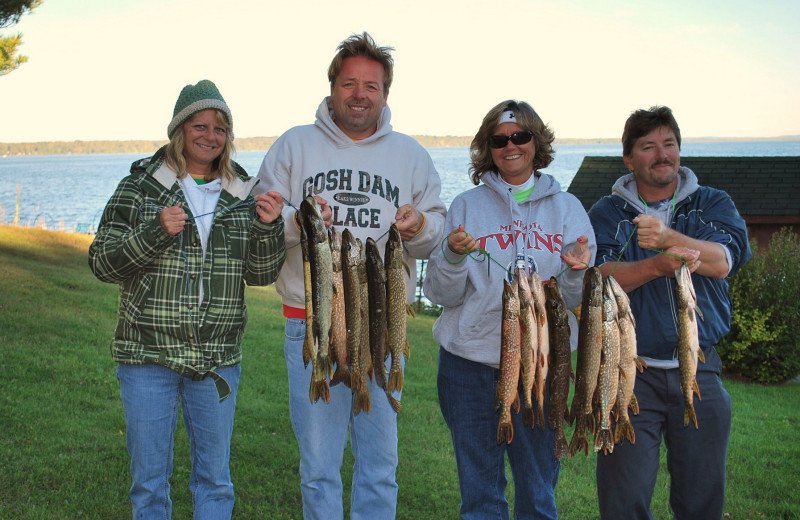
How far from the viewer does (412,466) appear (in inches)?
284

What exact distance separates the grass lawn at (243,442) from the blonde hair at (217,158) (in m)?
3.01

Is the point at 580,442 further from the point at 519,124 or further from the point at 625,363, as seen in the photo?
the point at 519,124

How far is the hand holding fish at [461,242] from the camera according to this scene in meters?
3.82

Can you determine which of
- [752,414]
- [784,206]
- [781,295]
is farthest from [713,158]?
[752,414]

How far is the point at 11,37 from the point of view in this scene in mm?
13312

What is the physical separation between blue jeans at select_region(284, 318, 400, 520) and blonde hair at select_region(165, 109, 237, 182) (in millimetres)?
1045

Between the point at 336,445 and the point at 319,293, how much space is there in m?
1.09

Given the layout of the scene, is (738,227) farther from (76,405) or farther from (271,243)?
(76,405)

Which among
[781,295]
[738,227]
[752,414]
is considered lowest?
[752,414]

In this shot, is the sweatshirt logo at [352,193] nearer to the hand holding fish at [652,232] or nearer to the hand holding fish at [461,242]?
the hand holding fish at [461,242]

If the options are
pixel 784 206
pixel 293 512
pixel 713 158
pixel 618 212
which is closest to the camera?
pixel 618 212

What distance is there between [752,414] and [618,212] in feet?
25.5

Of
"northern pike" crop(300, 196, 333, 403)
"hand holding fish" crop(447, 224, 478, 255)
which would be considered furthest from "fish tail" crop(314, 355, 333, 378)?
"hand holding fish" crop(447, 224, 478, 255)

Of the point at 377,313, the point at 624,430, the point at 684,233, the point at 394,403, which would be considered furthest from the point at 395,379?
the point at 684,233
